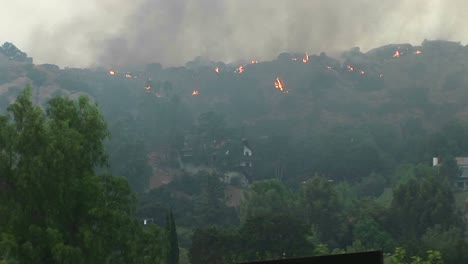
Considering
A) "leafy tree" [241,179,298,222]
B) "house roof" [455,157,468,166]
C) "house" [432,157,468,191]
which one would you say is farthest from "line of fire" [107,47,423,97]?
"leafy tree" [241,179,298,222]

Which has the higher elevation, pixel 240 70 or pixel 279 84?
pixel 240 70

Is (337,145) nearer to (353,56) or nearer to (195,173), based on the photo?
(195,173)

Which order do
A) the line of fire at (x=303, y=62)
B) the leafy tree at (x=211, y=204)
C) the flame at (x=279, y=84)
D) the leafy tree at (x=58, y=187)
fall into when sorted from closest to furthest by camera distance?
the leafy tree at (x=58, y=187) < the leafy tree at (x=211, y=204) < the flame at (x=279, y=84) < the line of fire at (x=303, y=62)

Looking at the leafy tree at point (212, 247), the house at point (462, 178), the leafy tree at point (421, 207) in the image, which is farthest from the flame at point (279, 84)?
the leafy tree at point (212, 247)

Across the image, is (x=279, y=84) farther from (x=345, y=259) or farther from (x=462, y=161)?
(x=345, y=259)

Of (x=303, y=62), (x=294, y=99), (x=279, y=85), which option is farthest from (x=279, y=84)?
(x=294, y=99)

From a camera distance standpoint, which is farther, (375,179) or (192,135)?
(192,135)

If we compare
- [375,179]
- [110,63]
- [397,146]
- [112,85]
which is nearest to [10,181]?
[375,179]

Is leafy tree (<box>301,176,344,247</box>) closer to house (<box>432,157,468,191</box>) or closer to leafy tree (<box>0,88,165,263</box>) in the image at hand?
house (<box>432,157,468,191</box>)

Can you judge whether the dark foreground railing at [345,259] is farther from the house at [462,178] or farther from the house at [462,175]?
the house at [462,178]

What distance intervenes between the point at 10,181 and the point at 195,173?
38841mm

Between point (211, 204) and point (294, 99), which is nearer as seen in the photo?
point (211, 204)

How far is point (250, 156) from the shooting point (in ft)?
166

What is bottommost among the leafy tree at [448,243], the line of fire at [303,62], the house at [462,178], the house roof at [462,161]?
the leafy tree at [448,243]
